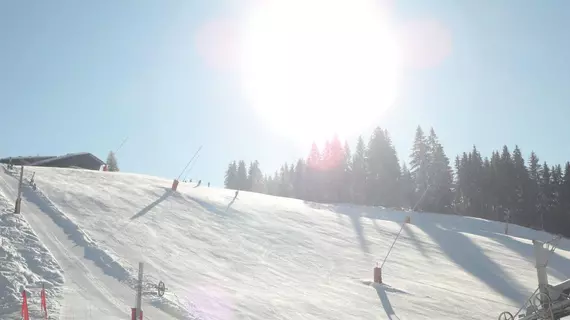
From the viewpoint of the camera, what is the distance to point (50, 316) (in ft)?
33.4

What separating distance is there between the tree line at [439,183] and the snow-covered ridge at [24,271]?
52.9 m

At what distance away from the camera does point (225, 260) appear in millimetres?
18672

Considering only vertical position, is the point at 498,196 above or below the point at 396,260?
above

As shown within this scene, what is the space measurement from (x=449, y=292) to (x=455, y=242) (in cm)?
1300

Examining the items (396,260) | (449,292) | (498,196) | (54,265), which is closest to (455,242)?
(396,260)

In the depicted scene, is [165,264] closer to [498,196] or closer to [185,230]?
[185,230]

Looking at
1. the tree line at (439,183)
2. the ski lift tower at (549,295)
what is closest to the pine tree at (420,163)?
the tree line at (439,183)

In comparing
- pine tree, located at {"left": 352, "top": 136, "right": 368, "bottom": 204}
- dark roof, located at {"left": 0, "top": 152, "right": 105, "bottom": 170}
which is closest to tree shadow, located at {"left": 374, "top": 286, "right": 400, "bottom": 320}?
dark roof, located at {"left": 0, "top": 152, "right": 105, "bottom": 170}

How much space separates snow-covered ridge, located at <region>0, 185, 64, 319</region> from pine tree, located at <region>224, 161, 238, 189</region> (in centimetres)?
8140

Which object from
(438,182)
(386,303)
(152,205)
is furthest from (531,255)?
(438,182)

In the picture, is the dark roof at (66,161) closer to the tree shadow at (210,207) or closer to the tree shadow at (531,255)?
the tree shadow at (210,207)

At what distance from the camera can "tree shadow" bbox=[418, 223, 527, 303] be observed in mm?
22312

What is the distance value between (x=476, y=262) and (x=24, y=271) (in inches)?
958

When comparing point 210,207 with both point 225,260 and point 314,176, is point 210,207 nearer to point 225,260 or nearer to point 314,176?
point 225,260
